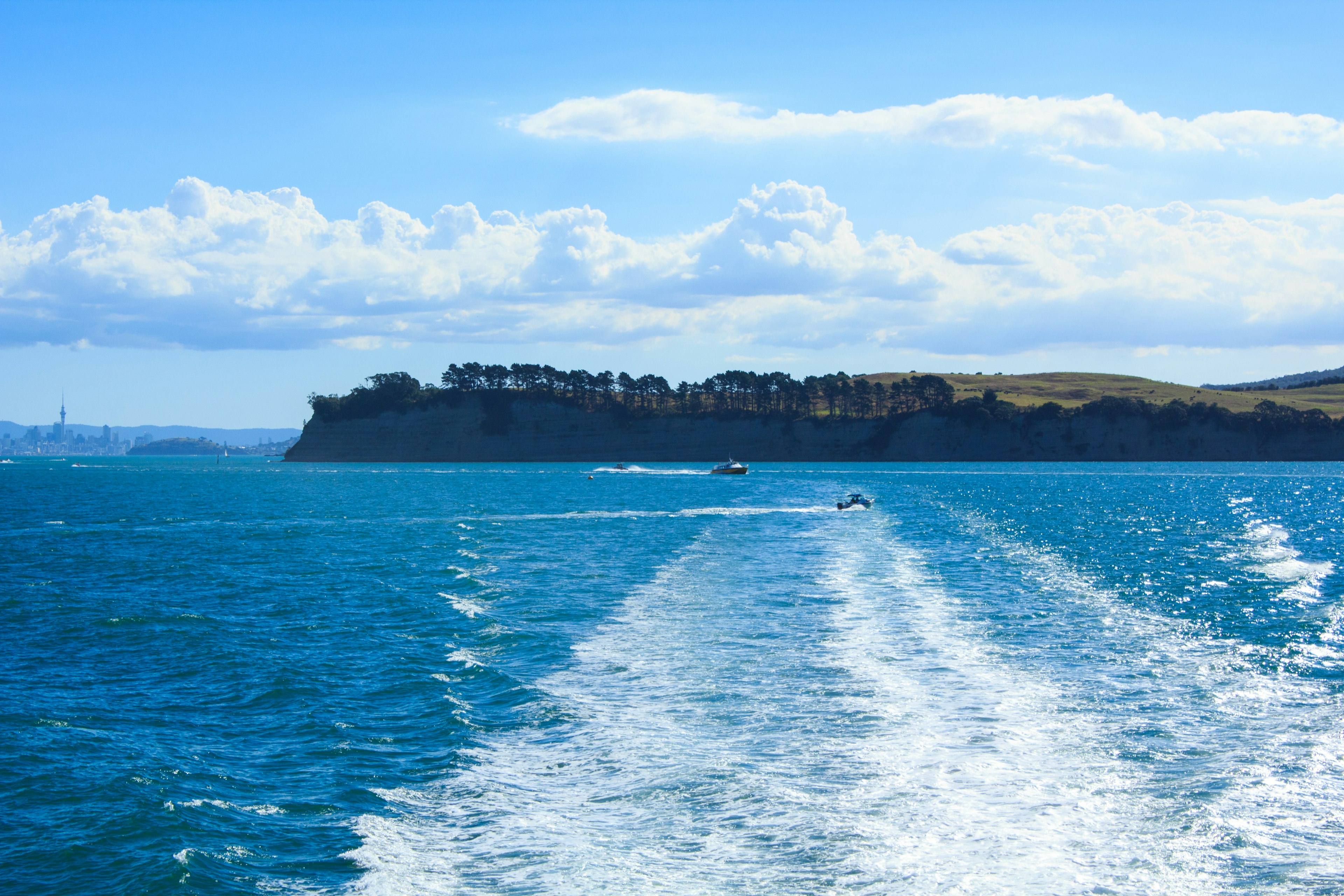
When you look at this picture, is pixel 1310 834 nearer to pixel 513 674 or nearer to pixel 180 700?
pixel 513 674

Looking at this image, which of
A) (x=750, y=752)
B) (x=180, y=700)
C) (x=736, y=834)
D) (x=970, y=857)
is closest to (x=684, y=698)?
(x=750, y=752)

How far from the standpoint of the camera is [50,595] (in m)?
40.4

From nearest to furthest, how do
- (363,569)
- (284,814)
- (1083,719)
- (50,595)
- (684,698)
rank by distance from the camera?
(284,814) → (1083,719) → (684,698) → (50,595) → (363,569)

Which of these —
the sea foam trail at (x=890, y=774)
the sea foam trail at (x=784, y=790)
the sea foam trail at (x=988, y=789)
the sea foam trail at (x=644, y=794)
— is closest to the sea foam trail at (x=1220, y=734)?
the sea foam trail at (x=890, y=774)

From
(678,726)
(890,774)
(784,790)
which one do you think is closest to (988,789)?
(890,774)

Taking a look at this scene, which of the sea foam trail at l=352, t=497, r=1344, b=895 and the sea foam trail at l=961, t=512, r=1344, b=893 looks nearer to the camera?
the sea foam trail at l=352, t=497, r=1344, b=895

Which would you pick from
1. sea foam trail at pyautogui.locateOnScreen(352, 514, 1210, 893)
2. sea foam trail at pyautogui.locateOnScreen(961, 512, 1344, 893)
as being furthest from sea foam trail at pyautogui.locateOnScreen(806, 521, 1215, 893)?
sea foam trail at pyautogui.locateOnScreen(961, 512, 1344, 893)

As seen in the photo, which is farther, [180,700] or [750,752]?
[180,700]

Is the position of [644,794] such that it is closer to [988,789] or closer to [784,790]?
[784,790]

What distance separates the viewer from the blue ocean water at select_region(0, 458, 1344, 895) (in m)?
14.1

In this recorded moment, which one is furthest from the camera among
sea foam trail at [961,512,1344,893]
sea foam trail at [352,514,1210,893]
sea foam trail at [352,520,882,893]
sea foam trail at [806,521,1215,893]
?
sea foam trail at [961,512,1344,893]

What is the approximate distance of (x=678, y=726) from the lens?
20562 mm

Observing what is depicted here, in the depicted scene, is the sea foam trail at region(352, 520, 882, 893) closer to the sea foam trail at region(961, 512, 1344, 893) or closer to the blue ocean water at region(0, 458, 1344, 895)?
the blue ocean water at region(0, 458, 1344, 895)

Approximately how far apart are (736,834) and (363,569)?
3811 cm
